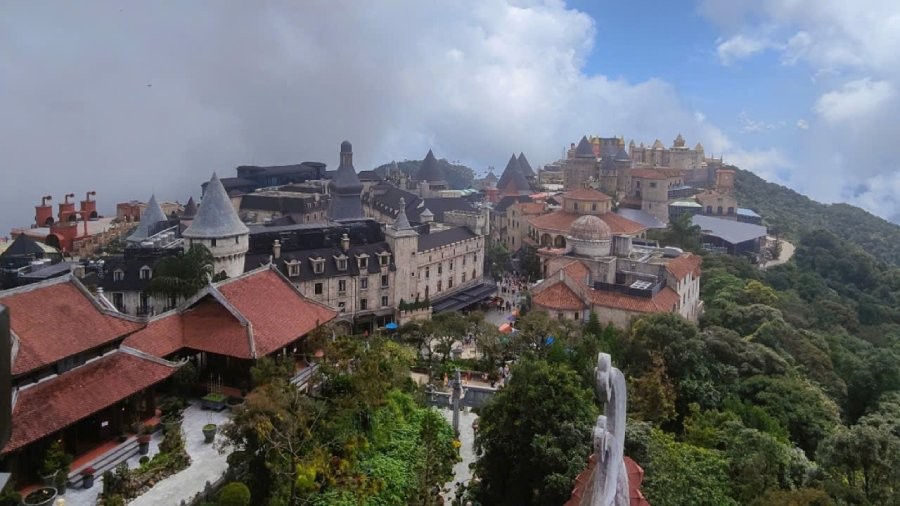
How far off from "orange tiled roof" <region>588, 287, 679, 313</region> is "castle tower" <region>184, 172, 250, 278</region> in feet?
76.4

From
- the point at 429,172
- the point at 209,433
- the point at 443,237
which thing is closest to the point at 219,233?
the point at 209,433

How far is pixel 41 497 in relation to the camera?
66.9 feet

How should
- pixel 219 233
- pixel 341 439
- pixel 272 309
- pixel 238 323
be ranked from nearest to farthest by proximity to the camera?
pixel 341 439 → pixel 238 323 → pixel 272 309 → pixel 219 233

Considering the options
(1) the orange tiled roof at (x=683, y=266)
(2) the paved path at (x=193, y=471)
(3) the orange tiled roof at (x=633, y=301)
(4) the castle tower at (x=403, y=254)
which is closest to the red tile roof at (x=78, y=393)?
(2) the paved path at (x=193, y=471)

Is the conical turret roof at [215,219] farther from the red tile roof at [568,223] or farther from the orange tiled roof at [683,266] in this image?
the red tile roof at [568,223]

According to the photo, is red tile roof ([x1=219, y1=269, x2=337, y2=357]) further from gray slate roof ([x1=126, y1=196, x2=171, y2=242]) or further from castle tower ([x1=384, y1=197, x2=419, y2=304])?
gray slate roof ([x1=126, y1=196, x2=171, y2=242])

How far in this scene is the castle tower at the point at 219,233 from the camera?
43.8m

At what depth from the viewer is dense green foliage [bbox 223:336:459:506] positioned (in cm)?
2009

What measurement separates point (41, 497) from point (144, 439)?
436 centimetres

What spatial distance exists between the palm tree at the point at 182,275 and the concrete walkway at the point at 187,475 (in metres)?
11.1

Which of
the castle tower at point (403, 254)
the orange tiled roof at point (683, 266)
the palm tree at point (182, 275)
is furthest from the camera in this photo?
the castle tower at point (403, 254)

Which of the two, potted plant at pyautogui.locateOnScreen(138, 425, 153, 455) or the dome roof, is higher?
the dome roof

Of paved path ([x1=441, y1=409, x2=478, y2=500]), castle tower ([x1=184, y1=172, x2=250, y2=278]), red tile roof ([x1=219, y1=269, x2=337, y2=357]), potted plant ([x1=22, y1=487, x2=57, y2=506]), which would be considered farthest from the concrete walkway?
castle tower ([x1=184, y1=172, x2=250, y2=278])

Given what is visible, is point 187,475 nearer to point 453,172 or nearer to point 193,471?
point 193,471
